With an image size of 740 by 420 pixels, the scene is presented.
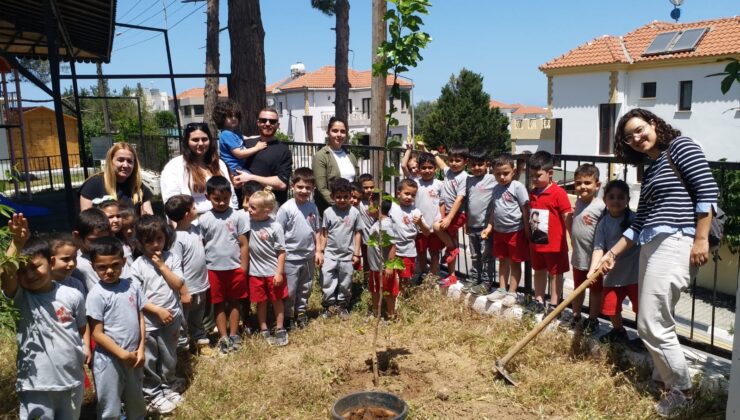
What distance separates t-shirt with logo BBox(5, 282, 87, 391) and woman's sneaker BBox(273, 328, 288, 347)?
1918 millimetres

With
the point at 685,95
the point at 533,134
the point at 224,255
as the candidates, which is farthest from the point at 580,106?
the point at 224,255

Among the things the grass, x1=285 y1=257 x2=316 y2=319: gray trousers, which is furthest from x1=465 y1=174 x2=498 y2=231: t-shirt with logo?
x1=285 y1=257 x2=316 y2=319: gray trousers

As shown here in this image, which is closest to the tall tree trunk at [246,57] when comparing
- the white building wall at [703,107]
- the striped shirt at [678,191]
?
the striped shirt at [678,191]

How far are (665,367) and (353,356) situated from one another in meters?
2.20

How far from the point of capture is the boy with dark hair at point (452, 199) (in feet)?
17.4

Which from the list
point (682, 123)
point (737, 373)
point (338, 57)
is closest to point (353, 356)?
point (737, 373)

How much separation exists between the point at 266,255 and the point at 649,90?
2917cm

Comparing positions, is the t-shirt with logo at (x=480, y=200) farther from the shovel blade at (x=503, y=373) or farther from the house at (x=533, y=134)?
the house at (x=533, y=134)

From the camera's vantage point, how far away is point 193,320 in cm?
454

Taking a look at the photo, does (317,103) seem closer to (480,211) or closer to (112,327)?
(480,211)

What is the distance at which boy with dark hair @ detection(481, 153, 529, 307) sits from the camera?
187 inches

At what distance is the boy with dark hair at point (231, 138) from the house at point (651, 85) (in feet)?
81.2

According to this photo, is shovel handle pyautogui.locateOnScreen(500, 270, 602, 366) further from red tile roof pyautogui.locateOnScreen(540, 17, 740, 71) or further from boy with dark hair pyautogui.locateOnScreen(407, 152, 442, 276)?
red tile roof pyautogui.locateOnScreen(540, 17, 740, 71)

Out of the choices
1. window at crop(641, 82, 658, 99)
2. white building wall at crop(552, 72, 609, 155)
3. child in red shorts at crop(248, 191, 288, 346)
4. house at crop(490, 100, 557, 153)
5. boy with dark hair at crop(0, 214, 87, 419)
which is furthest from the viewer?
house at crop(490, 100, 557, 153)
